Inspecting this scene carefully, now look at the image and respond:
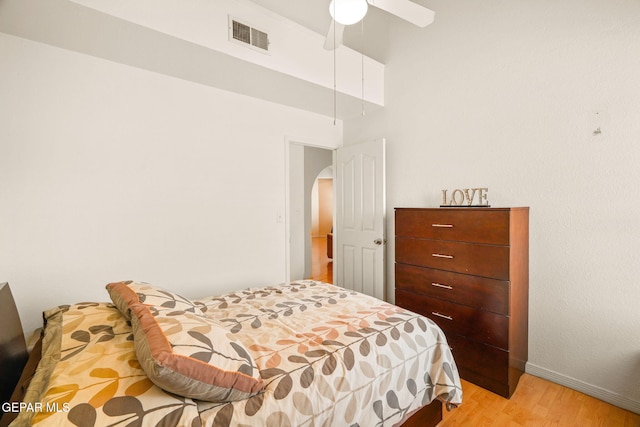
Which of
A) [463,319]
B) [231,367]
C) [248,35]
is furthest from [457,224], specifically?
[248,35]

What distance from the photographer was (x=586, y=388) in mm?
2008

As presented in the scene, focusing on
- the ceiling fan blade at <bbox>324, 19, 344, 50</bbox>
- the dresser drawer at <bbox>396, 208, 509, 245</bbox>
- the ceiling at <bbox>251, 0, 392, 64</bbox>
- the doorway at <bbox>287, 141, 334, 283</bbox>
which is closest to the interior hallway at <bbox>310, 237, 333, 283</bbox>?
the doorway at <bbox>287, 141, 334, 283</bbox>

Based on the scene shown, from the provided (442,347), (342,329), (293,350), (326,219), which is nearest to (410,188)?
(442,347)

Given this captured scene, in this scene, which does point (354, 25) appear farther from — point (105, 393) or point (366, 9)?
point (105, 393)

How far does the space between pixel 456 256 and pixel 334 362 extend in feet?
4.68

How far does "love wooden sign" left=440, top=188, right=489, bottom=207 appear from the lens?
230cm

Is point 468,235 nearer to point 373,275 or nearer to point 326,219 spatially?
point 373,275

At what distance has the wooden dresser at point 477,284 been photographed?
1982 millimetres

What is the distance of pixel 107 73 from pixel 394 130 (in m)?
2.60

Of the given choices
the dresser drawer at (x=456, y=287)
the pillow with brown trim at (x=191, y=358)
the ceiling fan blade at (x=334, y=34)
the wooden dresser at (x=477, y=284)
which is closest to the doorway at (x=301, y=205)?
the dresser drawer at (x=456, y=287)

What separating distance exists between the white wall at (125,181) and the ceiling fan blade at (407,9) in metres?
1.69

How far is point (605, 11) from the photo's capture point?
1.91m

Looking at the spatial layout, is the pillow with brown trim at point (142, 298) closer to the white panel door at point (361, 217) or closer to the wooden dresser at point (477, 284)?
the wooden dresser at point (477, 284)

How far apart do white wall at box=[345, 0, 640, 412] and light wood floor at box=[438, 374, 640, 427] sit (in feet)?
0.36
